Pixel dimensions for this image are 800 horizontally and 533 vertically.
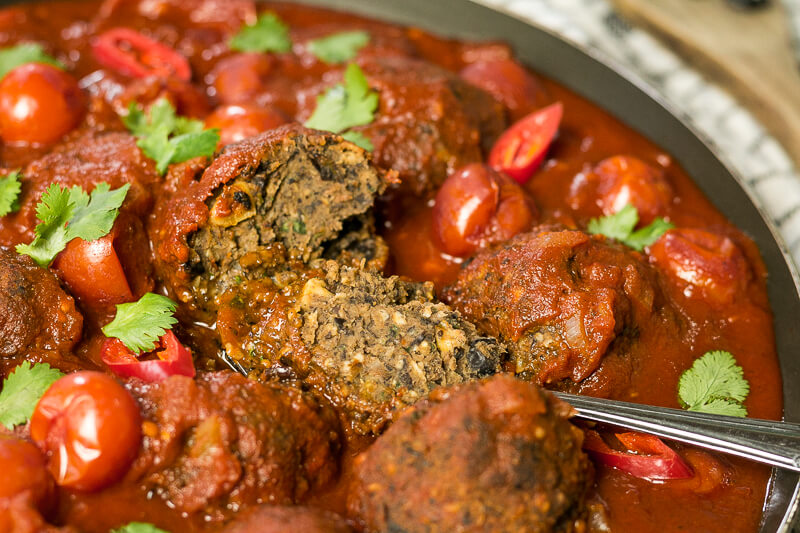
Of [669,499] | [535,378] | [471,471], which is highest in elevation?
[471,471]

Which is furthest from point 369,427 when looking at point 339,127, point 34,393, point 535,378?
point 339,127

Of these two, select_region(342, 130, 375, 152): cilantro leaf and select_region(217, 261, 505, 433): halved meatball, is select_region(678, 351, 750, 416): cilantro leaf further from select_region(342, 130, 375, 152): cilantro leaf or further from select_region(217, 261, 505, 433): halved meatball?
select_region(342, 130, 375, 152): cilantro leaf

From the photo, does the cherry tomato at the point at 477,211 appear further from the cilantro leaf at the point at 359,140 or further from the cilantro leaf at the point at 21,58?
the cilantro leaf at the point at 21,58

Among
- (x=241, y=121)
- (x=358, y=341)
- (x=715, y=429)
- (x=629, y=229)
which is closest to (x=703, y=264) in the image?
(x=629, y=229)

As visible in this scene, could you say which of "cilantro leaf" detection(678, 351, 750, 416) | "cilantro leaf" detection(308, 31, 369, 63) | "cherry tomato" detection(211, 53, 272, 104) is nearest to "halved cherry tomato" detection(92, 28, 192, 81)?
"cherry tomato" detection(211, 53, 272, 104)

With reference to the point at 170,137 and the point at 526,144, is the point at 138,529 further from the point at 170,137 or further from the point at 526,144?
the point at 526,144

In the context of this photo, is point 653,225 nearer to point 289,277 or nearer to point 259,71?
point 289,277
